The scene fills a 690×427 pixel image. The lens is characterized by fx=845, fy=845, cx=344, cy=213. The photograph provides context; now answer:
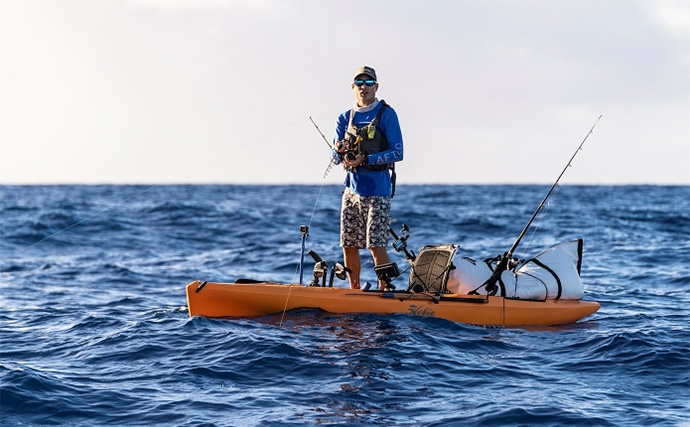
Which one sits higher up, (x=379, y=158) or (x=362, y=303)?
(x=379, y=158)

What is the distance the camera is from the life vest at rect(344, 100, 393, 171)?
28.0 ft

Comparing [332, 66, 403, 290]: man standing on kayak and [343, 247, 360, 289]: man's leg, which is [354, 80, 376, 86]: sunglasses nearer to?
[332, 66, 403, 290]: man standing on kayak

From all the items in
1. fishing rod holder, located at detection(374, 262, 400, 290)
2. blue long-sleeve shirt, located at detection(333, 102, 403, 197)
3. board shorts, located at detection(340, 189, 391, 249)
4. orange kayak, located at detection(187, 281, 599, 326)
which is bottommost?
orange kayak, located at detection(187, 281, 599, 326)

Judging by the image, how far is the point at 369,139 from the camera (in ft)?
28.1

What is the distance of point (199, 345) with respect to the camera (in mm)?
7531

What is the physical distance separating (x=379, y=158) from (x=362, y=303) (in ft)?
4.78

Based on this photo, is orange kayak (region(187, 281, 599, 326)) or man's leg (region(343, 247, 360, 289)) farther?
man's leg (region(343, 247, 360, 289))

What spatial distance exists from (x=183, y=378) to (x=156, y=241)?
14.2m

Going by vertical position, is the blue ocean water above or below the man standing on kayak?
below

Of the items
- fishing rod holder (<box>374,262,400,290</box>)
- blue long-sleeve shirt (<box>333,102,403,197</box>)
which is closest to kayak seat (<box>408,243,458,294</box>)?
fishing rod holder (<box>374,262,400,290</box>)

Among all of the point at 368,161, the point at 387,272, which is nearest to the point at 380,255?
the point at 387,272

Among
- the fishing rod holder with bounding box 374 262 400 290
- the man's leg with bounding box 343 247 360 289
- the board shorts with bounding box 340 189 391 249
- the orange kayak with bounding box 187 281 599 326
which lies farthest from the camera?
the man's leg with bounding box 343 247 360 289

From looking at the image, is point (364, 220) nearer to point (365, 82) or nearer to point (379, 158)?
point (379, 158)

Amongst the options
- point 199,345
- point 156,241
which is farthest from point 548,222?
point 199,345
